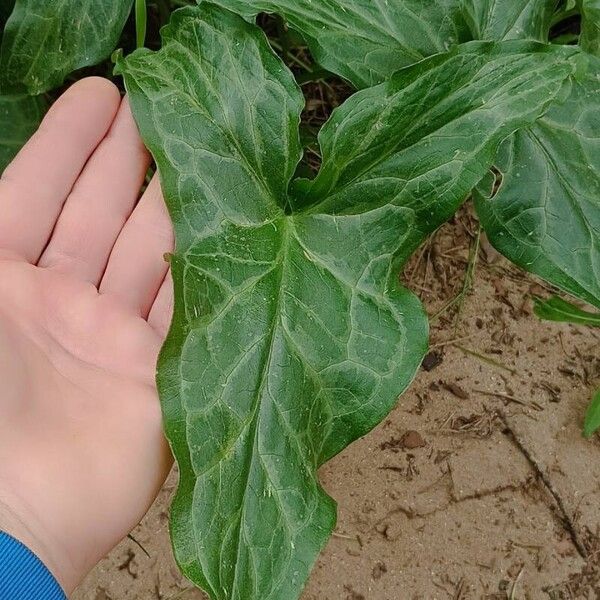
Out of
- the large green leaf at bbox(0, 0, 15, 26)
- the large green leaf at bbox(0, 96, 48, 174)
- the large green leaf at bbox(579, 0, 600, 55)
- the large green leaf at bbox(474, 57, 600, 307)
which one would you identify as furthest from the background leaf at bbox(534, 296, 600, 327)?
the large green leaf at bbox(0, 0, 15, 26)

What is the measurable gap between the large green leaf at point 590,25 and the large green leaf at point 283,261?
0.52ft

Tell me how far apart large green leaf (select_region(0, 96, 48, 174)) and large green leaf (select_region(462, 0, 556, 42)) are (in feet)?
1.88

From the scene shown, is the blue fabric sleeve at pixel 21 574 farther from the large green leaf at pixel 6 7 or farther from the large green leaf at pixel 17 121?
the large green leaf at pixel 6 7

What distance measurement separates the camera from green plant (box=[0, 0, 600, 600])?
809 mm

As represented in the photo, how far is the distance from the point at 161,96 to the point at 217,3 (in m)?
0.11

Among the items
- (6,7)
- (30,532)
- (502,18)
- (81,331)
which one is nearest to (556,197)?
(502,18)

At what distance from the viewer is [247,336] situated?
85 centimetres

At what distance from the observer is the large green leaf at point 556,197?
922 millimetres

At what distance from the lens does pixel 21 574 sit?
0.78m

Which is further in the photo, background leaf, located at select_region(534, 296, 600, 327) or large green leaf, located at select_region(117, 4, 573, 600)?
background leaf, located at select_region(534, 296, 600, 327)

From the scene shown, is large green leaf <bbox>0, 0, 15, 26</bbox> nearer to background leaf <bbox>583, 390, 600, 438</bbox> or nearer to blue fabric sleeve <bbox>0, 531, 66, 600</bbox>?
blue fabric sleeve <bbox>0, 531, 66, 600</bbox>

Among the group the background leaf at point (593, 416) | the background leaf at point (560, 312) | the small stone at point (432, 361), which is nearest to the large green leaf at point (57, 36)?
the background leaf at point (560, 312)

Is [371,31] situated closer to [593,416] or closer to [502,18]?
[502,18]

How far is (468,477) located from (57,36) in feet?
3.04
